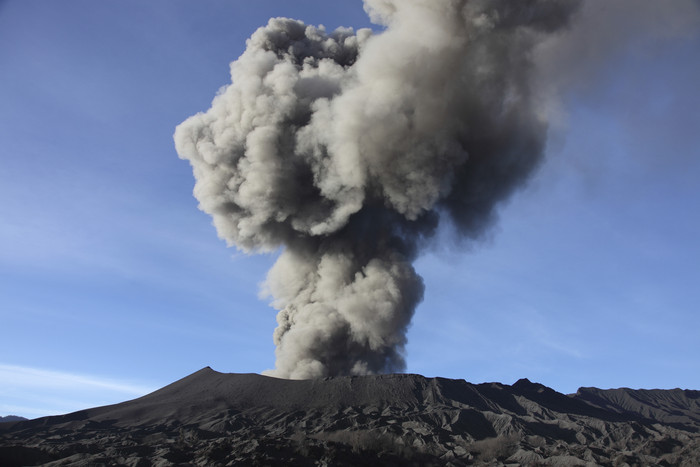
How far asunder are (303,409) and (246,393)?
23.5 ft

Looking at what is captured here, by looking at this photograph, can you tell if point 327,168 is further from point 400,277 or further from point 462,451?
point 462,451

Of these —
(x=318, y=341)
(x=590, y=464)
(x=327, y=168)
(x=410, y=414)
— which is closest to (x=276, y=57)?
(x=327, y=168)

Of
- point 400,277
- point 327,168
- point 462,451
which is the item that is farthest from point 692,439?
point 327,168

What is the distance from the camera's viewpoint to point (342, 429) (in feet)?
164

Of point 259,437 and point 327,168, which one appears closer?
point 259,437

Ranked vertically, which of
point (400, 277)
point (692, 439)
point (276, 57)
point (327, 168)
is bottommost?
point (692, 439)

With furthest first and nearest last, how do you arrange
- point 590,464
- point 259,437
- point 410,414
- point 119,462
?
point 410,414
point 259,437
point 590,464
point 119,462

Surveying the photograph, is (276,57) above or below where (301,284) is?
above

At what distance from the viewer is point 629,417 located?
68188mm

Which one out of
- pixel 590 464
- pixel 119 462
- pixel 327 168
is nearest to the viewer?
pixel 119 462

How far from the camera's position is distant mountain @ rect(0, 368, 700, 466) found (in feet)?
140

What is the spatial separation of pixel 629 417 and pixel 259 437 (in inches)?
1793

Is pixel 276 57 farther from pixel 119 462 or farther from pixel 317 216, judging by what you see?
pixel 119 462

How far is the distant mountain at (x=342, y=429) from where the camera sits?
42.6 metres
